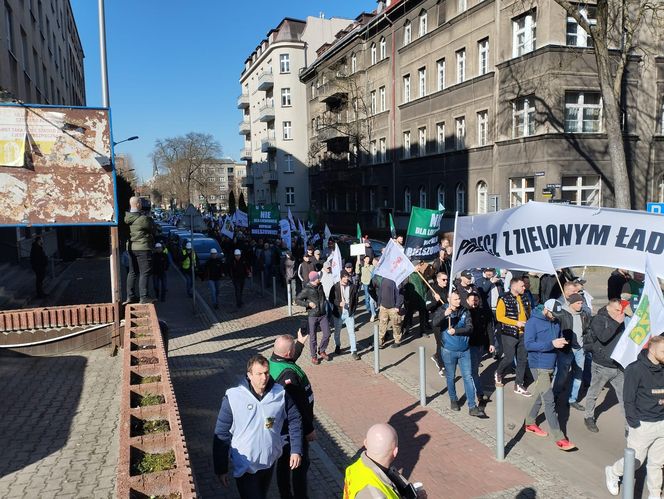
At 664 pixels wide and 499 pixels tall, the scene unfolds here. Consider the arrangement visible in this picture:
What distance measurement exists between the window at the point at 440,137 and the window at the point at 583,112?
8066 mm

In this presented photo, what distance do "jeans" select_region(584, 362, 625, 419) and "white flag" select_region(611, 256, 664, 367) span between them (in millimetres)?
1378

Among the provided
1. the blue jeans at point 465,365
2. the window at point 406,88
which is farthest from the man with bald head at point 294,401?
the window at point 406,88

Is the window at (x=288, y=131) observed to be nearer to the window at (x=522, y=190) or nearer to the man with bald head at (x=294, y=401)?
the window at (x=522, y=190)

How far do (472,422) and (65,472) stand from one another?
504 cm

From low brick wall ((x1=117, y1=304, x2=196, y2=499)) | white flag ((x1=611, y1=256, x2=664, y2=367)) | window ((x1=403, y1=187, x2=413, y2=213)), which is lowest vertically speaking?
low brick wall ((x1=117, y1=304, x2=196, y2=499))

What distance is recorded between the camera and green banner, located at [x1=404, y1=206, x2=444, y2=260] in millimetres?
13016

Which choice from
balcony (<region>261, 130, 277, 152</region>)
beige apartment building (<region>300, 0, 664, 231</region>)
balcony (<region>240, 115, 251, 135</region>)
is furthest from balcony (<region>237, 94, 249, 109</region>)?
beige apartment building (<region>300, 0, 664, 231</region>)

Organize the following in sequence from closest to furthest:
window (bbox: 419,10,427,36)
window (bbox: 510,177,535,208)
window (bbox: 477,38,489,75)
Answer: window (bbox: 510,177,535,208) < window (bbox: 477,38,489,75) < window (bbox: 419,10,427,36)

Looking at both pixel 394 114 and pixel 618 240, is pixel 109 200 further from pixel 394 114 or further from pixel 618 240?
pixel 394 114

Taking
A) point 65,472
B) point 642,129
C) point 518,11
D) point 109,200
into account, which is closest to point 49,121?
point 109,200

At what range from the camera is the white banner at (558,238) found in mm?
5773

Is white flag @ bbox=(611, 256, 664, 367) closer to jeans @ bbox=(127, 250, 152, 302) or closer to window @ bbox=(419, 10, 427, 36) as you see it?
jeans @ bbox=(127, 250, 152, 302)

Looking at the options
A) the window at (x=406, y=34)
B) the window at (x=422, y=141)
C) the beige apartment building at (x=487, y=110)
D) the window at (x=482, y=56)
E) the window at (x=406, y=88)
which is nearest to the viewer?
the beige apartment building at (x=487, y=110)

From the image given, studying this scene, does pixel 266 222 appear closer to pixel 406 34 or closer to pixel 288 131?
pixel 406 34
